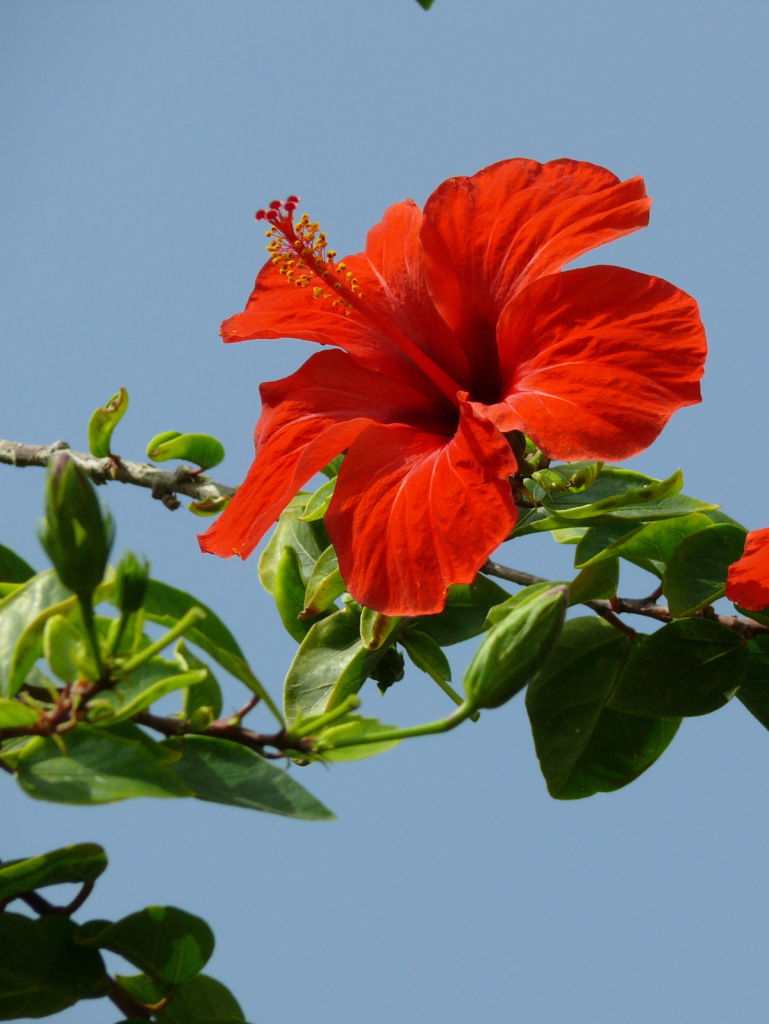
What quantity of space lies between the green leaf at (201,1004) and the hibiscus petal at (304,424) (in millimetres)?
272

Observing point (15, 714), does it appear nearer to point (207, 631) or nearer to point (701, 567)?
point (207, 631)

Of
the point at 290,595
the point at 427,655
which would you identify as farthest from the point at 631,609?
the point at 290,595

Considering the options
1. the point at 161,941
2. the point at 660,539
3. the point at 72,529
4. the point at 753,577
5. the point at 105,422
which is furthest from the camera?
the point at 105,422

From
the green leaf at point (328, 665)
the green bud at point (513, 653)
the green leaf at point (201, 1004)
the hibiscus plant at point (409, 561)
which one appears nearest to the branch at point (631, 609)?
the hibiscus plant at point (409, 561)

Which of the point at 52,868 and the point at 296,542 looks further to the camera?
the point at 296,542

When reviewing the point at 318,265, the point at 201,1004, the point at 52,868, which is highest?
the point at 318,265

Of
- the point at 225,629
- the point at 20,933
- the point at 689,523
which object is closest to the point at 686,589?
the point at 689,523

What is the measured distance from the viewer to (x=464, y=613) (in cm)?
71

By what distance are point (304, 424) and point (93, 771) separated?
35cm

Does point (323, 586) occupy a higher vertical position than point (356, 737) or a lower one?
higher

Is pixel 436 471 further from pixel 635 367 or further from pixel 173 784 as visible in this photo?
pixel 173 784

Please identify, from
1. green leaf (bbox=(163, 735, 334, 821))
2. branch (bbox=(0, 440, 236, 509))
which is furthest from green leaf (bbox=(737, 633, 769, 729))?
branch (bbox=(0, 440, 236, 509))

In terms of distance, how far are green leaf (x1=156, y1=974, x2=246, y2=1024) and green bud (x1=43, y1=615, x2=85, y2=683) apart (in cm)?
22

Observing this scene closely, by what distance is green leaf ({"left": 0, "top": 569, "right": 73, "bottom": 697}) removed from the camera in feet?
1.52
